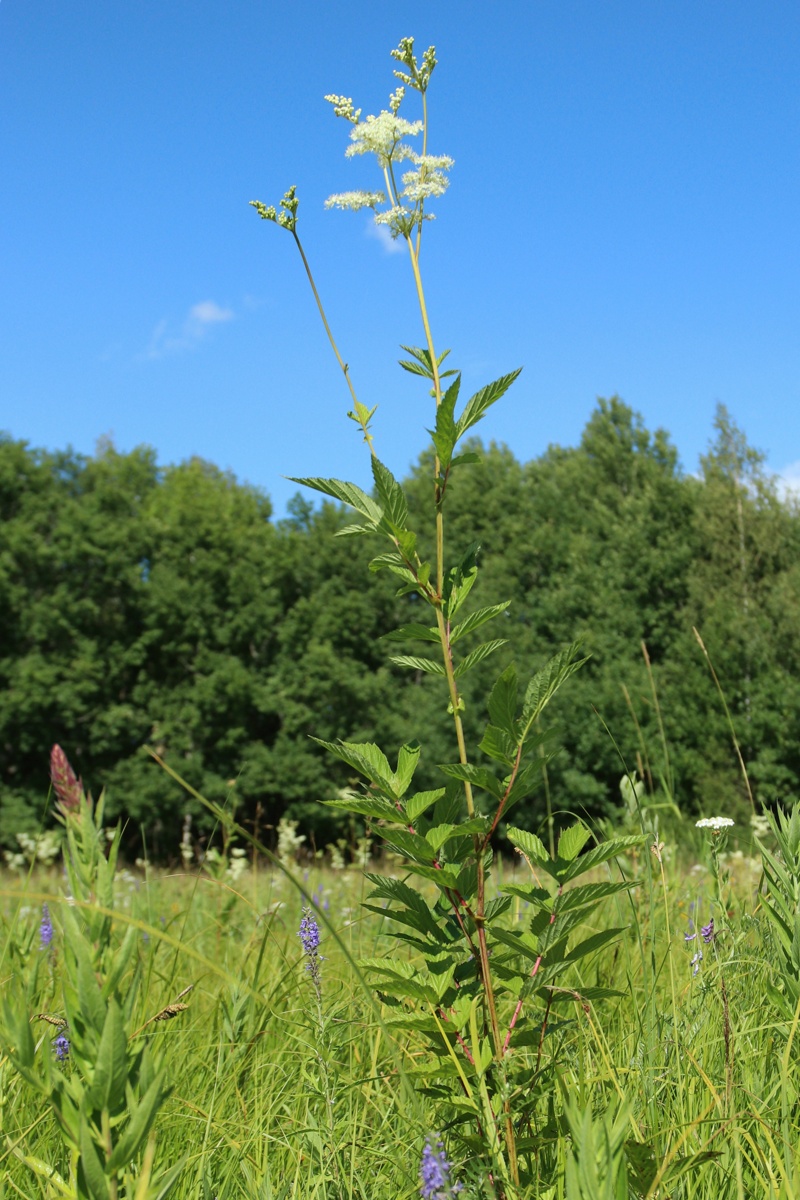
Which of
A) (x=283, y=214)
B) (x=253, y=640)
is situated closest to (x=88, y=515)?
(x=253, y=640)

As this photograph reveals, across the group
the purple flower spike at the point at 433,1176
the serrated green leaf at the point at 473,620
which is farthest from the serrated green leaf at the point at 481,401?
the purple flower spike at the point at 433,1176

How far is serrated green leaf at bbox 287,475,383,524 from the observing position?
1.66 metres

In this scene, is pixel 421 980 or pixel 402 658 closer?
pixel 421 980

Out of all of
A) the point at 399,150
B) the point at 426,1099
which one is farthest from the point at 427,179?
the point at 426,1099

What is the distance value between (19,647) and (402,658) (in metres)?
31.3

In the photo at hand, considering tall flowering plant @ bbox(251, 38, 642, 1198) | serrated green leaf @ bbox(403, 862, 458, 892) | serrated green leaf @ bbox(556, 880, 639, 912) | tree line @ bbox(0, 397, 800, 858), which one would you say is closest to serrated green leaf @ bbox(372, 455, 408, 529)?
tall flowering plant @ bbox(251, 38, 642, 1198)

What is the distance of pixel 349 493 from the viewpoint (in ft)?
5.43

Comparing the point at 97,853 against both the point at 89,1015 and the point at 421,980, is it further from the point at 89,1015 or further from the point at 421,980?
the point at 421,980

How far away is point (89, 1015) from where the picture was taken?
3.26ft

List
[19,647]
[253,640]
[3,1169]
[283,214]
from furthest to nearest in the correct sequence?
[253,640]
[19,647]
[283,214]
[3,1169]

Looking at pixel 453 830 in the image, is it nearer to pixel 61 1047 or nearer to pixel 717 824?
pixel 61 1047

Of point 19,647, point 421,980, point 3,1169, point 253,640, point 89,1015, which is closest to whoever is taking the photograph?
point 89,1015

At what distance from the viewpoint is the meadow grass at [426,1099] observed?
146 cm

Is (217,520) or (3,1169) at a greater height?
(217,520)
